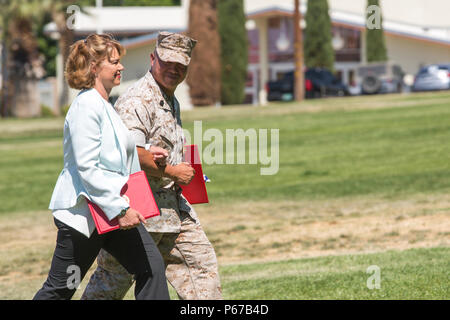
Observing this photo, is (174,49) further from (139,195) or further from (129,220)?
(129,220)

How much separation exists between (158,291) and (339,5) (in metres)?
55.9

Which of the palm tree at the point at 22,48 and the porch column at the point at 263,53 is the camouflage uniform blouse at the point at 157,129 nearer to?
the palm tree at the point at 22,48

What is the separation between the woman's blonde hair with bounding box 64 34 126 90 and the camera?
16.3 ft

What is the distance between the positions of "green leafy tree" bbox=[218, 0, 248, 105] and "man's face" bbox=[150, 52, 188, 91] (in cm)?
3879

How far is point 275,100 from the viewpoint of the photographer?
43469mm

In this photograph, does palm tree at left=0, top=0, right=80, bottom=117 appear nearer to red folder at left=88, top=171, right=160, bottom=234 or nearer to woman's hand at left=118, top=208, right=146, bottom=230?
red folder at left=88, top=171, right=160, bottom=234

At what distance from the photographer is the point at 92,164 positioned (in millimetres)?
4750

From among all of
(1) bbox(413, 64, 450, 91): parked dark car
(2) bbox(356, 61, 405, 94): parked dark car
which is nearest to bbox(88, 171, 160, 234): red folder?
(1) bbox(413, 64, 450, 91): parked dark car

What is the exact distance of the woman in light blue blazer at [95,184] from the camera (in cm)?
477

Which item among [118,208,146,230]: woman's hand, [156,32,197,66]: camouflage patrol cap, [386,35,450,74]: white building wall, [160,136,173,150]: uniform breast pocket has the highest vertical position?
[386,35,450,74]: white building wall

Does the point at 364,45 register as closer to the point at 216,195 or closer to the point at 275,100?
the point at 275,100

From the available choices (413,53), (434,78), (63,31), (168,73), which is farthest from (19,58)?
(168,73)

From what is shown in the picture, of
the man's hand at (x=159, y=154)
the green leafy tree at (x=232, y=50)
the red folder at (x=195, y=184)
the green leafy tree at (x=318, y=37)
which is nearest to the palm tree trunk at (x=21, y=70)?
A: the green leafy tree at (x=232, y=50)

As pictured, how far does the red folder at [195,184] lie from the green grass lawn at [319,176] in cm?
205
